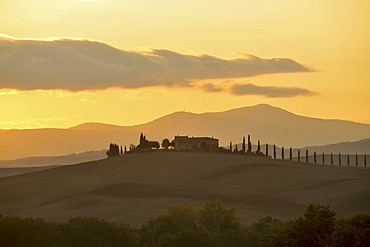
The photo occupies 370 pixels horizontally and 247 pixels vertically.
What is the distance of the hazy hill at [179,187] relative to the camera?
410 ft

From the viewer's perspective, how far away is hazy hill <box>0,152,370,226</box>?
4921 inches

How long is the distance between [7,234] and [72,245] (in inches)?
353

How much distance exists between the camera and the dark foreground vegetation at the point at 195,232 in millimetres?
55625

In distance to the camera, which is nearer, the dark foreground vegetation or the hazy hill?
the dark foreground vegetation

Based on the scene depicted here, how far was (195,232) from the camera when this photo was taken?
86375mm

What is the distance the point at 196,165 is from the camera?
165 metres

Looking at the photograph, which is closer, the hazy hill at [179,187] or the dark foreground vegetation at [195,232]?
the dark foreground vegetation at [195,232]

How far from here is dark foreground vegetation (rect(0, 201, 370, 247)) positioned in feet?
182

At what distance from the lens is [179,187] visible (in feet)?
483

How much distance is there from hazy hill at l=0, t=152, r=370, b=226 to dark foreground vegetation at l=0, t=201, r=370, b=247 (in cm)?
1502

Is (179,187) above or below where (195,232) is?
above

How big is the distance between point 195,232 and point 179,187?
60787mm

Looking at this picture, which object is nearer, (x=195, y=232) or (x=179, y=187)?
(x=195, y=232)

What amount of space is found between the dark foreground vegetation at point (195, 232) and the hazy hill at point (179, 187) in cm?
1502
